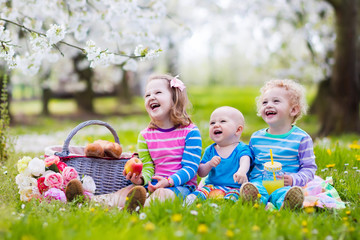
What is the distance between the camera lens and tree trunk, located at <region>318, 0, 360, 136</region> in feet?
23.9

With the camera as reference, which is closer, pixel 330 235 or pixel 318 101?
pixel 330 235

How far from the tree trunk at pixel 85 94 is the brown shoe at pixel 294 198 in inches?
498

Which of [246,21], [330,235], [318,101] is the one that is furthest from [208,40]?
[330,235]

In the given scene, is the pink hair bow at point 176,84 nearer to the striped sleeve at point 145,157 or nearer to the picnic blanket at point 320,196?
the striped sleeve at point 145,157

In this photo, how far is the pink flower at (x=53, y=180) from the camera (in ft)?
9.61

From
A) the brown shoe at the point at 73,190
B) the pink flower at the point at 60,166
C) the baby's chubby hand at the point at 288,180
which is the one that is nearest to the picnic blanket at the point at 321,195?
the baby's chubby hand at the point at 288,180

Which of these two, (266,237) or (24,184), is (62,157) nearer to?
(24,184)

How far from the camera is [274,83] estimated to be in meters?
3.32

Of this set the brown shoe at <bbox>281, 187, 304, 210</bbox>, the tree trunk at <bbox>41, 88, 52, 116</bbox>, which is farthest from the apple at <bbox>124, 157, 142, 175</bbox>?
the tree trunk at <bbox>41, 88, 52, 116</bbox>

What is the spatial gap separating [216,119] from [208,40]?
12330mm

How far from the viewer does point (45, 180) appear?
2.93 m

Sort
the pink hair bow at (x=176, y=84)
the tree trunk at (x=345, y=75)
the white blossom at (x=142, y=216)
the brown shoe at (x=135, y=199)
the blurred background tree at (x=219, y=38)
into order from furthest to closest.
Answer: the tree trunk at (x=345, y=75), the blurred background tree at (x=219, y=38), the pink hair bow at (x=176, y=84), the brown shoe at (x=135, y=199), the white blossom at (x=142, y=216)

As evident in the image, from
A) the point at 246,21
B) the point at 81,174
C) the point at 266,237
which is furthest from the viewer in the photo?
the point at 246,21

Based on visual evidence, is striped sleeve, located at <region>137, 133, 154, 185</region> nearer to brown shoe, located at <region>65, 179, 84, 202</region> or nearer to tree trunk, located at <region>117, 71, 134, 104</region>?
brown shoe, located at <region>65, 179, 84, 202</region>
